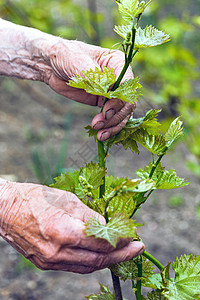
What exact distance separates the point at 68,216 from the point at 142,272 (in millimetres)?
240

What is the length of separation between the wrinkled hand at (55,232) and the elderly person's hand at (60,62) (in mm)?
194

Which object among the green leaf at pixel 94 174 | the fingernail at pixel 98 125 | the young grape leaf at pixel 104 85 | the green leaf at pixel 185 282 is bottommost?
the green leaf at pixel 185 282

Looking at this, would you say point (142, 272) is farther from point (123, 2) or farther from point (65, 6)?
point (65, 6)

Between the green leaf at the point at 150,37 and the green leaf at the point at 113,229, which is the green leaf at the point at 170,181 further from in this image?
the green leaf at the point at 150,37

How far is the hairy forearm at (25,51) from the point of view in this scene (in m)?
1.27

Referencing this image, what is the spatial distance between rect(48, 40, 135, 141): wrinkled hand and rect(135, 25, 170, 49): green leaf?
0.14 meters

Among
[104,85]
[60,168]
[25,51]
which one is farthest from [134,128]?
[60,168]

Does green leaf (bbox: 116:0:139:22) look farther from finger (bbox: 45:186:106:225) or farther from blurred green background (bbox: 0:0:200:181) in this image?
blurred green background (bbox: 0:0:200:181)

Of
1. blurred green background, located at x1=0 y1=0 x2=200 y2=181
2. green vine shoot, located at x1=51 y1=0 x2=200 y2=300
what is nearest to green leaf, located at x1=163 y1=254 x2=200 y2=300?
green vine shoot, located at x1=51 y1=0 x2=200 y2=300

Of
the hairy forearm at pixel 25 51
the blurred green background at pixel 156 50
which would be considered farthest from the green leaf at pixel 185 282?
the blurred green background at pixel 156 50

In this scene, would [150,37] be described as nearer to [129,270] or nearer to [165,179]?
[165,179]

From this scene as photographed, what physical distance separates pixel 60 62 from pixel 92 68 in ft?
0.48

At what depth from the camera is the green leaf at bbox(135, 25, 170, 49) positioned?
0.79 metres

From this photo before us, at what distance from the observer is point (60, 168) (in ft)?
6.72
